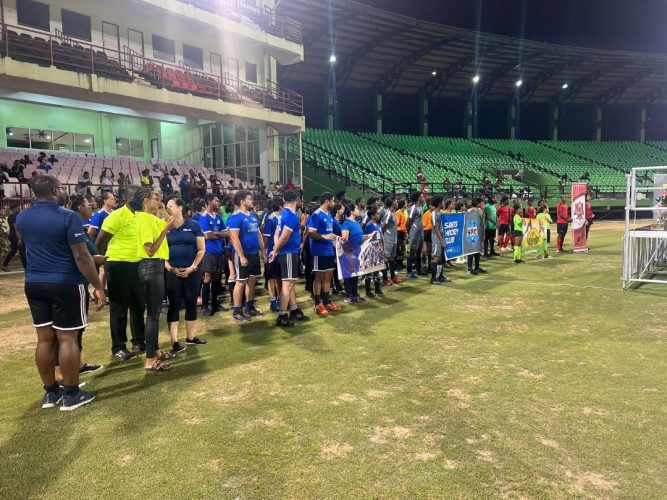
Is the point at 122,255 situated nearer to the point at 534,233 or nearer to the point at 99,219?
the point at 99,219

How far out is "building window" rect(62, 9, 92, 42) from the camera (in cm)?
1886

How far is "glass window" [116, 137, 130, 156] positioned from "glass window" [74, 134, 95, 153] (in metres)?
1.43

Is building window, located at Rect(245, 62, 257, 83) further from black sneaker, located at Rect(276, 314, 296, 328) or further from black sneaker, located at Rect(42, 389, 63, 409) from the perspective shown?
black sneaker, located at Rect(42, 389, 63, 409)

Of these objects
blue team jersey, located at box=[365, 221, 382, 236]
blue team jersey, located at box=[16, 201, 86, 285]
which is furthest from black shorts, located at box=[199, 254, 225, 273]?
blue team jersey, located at box=[16, 201, 86, 285]

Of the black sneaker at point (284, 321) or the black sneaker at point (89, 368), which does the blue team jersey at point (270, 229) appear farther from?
the black sneaker at point (89, 368)

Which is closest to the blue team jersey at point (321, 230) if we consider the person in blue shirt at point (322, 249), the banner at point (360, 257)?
the person in blue shirt at point (322, 249)

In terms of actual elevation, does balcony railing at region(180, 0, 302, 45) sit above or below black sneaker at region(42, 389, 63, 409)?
above

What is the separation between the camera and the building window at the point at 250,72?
25.5 meters

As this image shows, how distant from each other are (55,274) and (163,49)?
21521mm

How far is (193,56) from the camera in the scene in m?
23.4

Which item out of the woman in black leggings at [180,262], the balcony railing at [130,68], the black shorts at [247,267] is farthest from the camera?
the balcony railing at [130,68]

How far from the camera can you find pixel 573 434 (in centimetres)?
362

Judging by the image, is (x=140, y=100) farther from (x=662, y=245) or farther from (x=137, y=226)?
(x=662, y=245)

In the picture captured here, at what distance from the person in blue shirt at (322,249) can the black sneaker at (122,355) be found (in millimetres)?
3099
